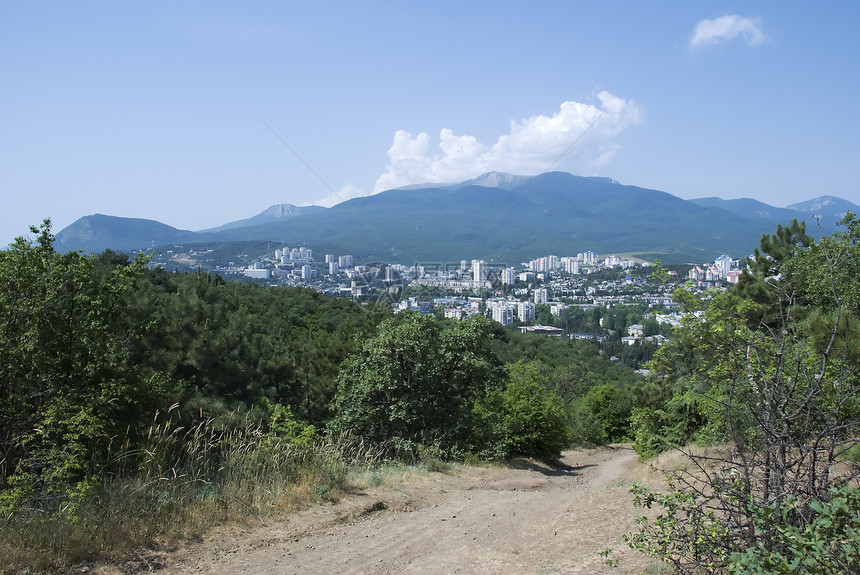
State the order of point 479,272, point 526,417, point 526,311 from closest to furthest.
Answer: point 526,417 < point 479,272 < point 526,311

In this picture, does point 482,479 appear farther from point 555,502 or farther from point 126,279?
point 126,279

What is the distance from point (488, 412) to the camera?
1328cm

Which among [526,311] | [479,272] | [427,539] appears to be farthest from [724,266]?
[427,539]

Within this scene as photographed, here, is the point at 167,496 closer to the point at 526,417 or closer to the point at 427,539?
the point at 427,539

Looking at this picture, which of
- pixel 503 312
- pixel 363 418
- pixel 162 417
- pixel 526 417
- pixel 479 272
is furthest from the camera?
pixel 503 312

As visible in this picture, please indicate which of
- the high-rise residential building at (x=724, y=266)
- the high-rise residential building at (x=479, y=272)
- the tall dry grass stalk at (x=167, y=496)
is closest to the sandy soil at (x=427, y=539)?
the tall dry grass stalk at (x=167, y=496)

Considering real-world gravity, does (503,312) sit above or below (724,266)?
below

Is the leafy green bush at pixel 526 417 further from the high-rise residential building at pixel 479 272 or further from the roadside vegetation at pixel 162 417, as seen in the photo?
the high-rise residential building at pixel 479 272

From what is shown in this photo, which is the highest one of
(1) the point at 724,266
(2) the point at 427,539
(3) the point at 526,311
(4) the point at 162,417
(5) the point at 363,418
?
(4) the point at 162,417

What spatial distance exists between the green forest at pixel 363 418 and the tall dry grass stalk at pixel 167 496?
0.7 inches

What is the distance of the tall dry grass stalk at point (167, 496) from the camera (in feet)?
12.8

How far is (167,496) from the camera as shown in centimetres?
486

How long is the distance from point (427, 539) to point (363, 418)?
6218 mm

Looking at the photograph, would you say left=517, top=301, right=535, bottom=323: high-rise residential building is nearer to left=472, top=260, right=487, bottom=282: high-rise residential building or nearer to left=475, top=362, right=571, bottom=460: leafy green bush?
left=472, top=260, right=487, bottom=282: high-rise residential building
